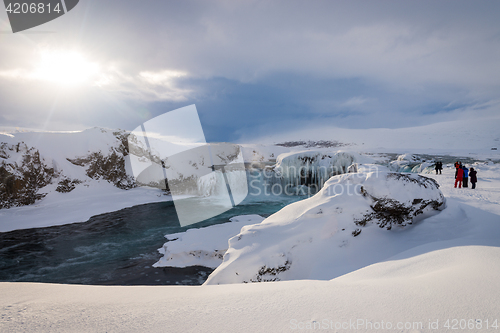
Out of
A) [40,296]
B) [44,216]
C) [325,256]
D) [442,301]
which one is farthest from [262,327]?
[44,216]

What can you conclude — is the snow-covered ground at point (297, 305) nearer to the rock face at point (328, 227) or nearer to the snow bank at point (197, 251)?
the rock face at point (328, 227)

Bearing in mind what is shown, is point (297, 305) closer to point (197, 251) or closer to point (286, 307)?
point (286, 307)

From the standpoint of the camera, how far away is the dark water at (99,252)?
640cm

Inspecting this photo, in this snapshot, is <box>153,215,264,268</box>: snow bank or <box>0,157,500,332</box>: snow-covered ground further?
<box>153,215,264,268</box>: snow bank

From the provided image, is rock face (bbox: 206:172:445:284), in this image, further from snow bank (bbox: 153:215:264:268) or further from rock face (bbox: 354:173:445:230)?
snow bank (bbox: 153:215:264:268)

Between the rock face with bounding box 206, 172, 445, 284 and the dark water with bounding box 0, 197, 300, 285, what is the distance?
8.85 feet

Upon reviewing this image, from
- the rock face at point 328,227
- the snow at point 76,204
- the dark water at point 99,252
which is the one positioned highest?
the rock face at point 328,227

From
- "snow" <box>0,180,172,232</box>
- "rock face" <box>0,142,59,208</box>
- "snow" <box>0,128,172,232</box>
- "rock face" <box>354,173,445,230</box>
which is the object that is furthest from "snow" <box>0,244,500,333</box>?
"rock face" <box>0,142,59,208</box>

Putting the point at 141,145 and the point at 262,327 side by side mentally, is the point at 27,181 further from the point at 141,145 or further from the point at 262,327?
the point at 262,327

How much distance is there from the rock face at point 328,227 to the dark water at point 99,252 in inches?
106

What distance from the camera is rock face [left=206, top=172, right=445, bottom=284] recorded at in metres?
3.84

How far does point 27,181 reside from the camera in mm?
15047

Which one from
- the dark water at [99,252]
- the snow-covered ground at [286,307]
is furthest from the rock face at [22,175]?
the snow-covered ground at [286,307]

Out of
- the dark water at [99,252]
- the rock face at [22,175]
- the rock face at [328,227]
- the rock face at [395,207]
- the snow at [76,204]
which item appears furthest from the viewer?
the rock face at [22,175]
